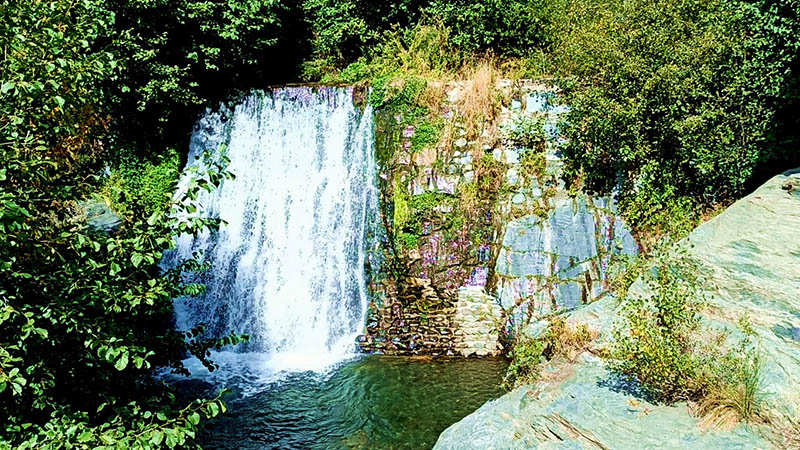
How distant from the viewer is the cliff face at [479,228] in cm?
838

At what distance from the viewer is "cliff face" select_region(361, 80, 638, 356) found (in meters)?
8.38

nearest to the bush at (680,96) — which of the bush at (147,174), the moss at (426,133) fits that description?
the moss at (426,133)

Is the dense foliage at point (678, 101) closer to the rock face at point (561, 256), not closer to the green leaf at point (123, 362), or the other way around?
the rock face at point (561, 256)

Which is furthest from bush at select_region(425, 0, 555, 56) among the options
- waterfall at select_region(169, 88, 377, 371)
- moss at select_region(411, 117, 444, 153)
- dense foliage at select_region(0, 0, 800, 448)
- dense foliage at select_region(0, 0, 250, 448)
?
dense foliage at select_region(0, 0, 250, 448)

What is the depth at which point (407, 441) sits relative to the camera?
648 cm

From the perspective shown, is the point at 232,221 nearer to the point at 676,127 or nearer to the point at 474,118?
the point at 474,118

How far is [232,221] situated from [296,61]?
14.1 feet

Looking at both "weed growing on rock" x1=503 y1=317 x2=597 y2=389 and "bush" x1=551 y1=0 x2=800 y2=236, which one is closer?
"weed growing on rock" x1=503 y1=317 x2=597 y2=389

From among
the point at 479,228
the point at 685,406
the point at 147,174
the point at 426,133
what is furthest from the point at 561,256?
the point at 147,174

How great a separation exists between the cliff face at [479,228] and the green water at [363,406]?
60 centimetres

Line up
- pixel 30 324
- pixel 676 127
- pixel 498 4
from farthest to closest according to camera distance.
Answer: pixel 498 4 → pixel 676 127 → pixel 30 324

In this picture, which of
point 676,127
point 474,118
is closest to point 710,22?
point 676,127

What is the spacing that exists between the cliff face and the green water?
0.60 m

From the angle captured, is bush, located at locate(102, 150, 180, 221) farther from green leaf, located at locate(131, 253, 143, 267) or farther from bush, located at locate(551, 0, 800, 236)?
green leaf, located at locate(131, 253, 143, 267)
